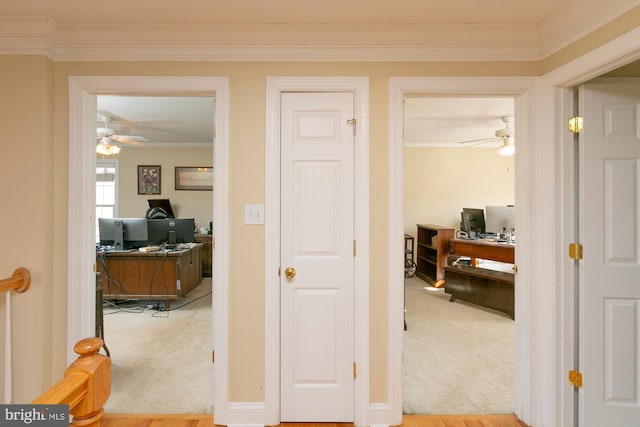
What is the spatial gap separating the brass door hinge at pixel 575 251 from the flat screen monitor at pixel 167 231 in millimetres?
4301

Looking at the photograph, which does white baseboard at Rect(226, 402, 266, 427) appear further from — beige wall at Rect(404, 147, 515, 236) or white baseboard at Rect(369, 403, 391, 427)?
beige wall at Rect(404, 147, 515, 236)

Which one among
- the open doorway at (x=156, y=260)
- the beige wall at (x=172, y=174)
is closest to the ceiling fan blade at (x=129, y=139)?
the open doorway at (x=156, y=260)

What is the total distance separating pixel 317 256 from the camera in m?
2.05

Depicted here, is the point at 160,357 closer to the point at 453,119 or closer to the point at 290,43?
the point at 290,43

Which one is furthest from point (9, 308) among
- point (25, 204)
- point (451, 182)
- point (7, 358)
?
point (451, 182)

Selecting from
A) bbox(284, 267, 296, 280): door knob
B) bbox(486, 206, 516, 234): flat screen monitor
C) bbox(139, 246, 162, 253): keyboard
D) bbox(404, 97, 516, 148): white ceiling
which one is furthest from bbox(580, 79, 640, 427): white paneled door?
bbox(139, 246, 162, 253): keyboard

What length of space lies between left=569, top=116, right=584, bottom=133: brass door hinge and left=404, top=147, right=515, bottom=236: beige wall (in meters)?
4.32

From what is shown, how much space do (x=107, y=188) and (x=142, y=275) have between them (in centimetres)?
312

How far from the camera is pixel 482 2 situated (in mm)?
1770

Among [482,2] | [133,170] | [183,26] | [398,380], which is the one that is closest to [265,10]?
[183,26]

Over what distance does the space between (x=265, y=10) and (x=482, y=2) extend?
3.90 ft

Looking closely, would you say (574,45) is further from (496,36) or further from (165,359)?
(165,359)

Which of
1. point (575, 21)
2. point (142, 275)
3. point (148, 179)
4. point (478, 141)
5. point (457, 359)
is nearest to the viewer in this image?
point (575, 21)

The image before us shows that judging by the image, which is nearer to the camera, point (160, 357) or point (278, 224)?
point (278, 224)
